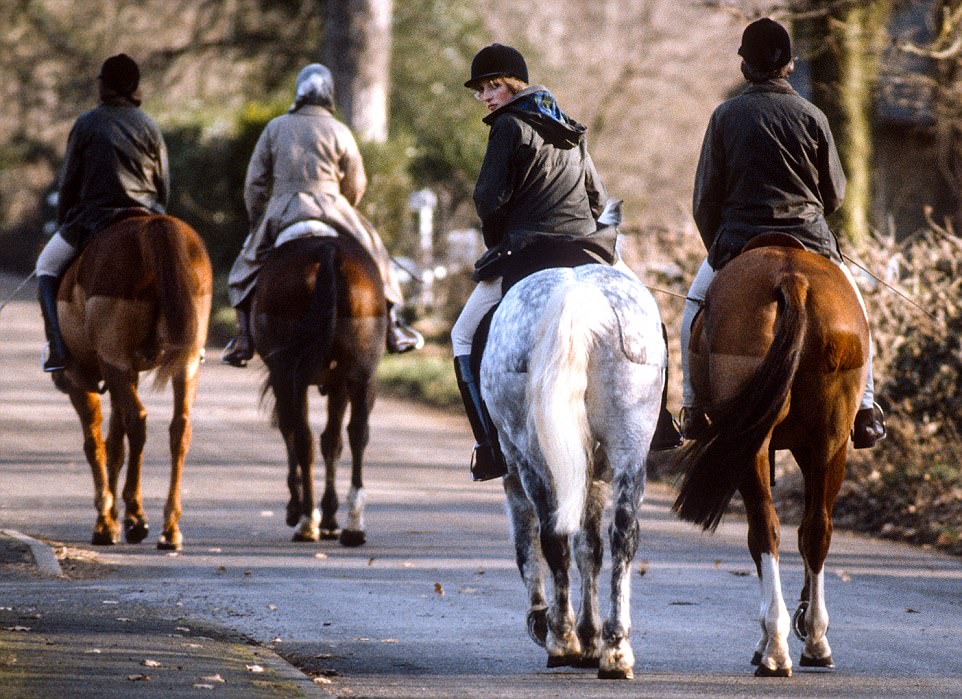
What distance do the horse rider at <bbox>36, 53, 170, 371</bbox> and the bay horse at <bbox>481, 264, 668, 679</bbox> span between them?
4264 millimetres

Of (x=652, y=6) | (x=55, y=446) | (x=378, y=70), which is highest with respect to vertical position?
(x=652, y=6)

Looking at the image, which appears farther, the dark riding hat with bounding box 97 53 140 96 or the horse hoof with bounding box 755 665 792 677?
the dark riding hat with bounding box 97 53 140 96

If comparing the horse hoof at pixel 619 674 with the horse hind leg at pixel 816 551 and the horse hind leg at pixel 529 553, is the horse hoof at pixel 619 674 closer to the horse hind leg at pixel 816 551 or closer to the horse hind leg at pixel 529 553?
the horse hind leg at pixel 529 553

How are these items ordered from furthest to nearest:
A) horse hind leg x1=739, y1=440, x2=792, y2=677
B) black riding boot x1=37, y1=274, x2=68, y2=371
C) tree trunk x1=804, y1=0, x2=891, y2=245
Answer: tree trunk x1=804, y1=0, x2=891, y2=245 < black riding boot x1=37, y1=274, x2=68, y2=371 < horse hind leg x1=739, y1=440, x2=792, y2=677

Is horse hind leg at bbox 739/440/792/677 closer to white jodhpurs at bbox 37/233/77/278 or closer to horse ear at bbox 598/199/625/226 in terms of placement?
horse ear at bbox 598/199/625/226

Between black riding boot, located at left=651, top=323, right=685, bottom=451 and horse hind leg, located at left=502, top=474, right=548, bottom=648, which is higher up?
black riding boot, located at left=651, top=323, right=685, bottom=451

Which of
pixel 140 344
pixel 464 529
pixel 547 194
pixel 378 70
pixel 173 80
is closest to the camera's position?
pixel 547 194

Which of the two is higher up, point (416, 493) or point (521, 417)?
point (521, 417)

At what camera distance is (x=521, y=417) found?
22.4 feet

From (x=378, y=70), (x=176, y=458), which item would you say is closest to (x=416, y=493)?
(x=176, y=458)

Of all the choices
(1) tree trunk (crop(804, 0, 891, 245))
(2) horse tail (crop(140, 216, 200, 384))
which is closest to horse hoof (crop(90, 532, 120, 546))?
(2) horse tail (crop(140, 216, 200, 384))

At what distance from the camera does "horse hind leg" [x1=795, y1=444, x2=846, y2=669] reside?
702 centimetres

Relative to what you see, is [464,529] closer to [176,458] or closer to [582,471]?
[176,458]

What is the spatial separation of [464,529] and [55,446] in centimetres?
535
